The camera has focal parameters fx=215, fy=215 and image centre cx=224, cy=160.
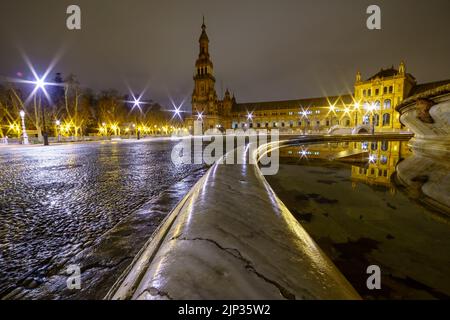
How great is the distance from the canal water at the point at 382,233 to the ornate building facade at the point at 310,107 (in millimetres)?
51594

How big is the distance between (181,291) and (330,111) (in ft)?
307

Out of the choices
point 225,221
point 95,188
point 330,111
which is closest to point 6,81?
→ point 95,188

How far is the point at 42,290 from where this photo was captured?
4.58ft

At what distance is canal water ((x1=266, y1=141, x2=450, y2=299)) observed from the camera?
1.48m

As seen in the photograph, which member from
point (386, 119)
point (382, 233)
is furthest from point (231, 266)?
point (386, 119)

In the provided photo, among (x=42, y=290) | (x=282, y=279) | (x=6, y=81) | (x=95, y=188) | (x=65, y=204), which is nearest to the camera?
(x=282, y=279)

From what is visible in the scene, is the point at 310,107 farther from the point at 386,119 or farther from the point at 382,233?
the point at 382,233

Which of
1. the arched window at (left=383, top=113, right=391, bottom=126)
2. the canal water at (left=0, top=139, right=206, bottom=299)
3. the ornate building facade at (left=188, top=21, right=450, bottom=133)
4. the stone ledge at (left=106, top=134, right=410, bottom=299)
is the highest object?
the ornate building facade at (left=188, top=21, right=450, bottom=133)

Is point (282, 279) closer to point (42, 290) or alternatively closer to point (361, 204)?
point (42, 290)

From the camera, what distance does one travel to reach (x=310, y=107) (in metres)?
89.1

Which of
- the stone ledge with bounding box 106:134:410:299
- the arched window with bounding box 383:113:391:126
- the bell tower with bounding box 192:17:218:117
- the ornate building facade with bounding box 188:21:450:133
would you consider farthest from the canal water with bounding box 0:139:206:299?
the bell tower with bounding box 192:17:218:117

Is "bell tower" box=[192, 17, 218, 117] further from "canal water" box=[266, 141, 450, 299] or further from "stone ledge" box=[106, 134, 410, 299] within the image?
"stone ledge" box=[106, 134, 410, 299]

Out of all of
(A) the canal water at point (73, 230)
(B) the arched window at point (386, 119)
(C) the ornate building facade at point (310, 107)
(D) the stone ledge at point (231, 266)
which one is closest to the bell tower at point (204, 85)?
(C) the ornate building facade at point (310, 107)

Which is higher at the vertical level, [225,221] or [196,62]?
[196,62]
